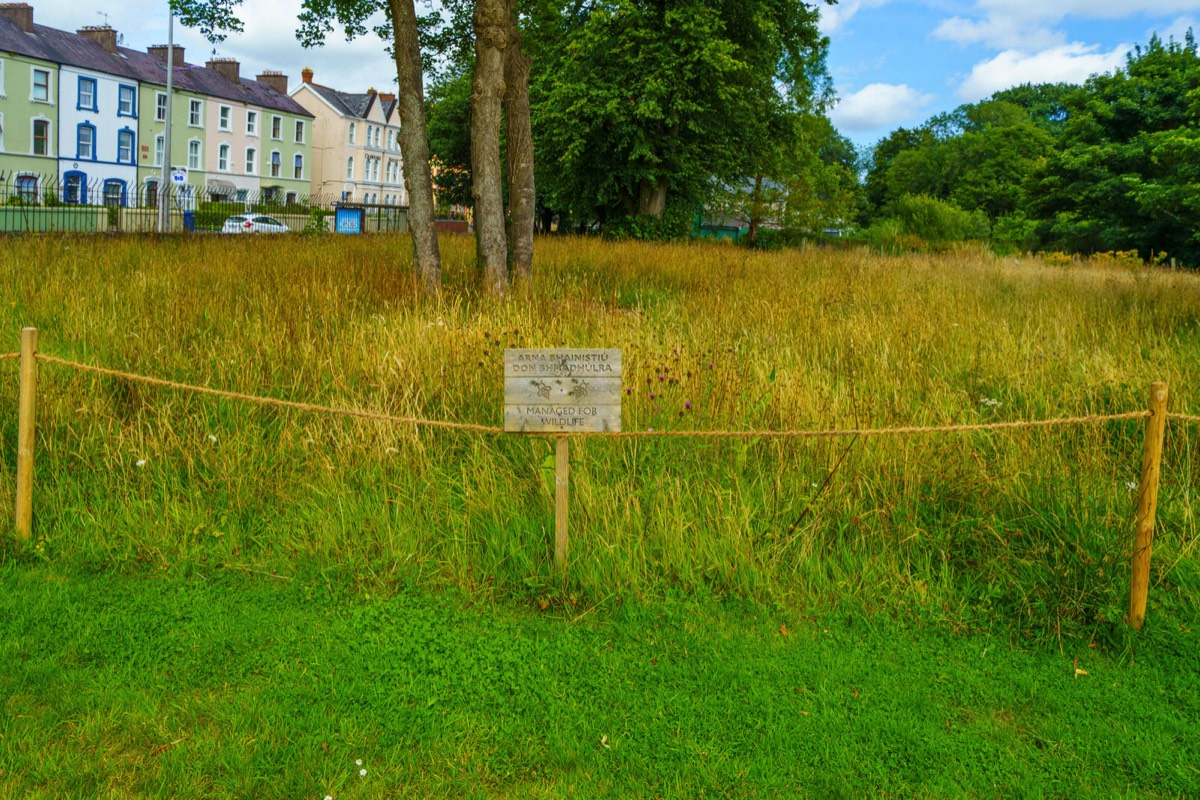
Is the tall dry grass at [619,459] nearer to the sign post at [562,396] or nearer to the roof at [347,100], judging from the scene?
the sign post at [562,396]

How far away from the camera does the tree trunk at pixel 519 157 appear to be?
11.6 metres

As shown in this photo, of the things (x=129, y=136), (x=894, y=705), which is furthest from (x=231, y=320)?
(x=129, y=136)

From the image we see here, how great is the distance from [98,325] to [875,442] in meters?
5.76

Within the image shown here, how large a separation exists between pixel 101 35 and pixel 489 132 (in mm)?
51738

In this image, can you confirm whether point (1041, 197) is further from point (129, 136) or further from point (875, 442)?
point (129, 136)

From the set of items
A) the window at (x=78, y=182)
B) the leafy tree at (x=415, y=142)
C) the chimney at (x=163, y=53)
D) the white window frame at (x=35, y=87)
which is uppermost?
the chimney at (x=163, y=53)

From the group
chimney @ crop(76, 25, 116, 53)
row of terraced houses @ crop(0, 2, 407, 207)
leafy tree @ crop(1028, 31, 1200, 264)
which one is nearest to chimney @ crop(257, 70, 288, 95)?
row of terraced houses @ crop(0, 2, 407, 207)

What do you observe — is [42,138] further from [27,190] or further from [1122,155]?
[1122,155]

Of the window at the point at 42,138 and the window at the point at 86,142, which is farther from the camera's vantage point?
the window at the point at 86,142

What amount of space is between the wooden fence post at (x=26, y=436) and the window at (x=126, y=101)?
53.8 meters

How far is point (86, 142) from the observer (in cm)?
5003

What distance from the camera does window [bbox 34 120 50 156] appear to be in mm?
47312

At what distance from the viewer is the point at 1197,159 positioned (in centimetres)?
1478

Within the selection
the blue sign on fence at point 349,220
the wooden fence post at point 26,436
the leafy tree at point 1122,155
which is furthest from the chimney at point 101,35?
the wooden fence post at point 26,436
